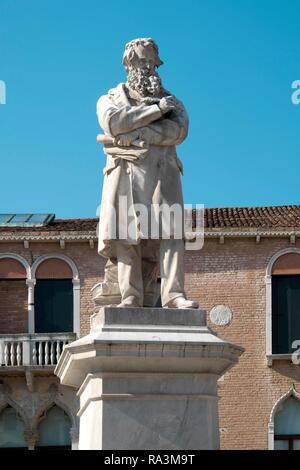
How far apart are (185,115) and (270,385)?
87.4 ft

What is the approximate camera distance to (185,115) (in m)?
15.5

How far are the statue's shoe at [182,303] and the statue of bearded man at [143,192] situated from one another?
0.01 metres

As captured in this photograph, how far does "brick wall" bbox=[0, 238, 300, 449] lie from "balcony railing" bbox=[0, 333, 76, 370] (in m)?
1.02

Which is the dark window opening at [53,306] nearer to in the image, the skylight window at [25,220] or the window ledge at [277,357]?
the skylight window at [25,220]

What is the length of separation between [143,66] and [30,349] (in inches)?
1031

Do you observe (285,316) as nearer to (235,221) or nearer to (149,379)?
(235,221)

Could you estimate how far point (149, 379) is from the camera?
47.1 feet

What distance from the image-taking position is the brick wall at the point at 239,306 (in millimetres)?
41062

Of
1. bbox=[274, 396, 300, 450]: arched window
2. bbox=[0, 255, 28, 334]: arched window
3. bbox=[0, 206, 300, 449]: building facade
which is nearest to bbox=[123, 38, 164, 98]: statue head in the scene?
bbox=[0, 206, 300, 449]: building facade

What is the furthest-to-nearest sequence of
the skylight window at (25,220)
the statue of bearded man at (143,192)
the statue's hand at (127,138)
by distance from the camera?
the skylight window at (25,220) < the statue's hand at (127,138) < the statue of bearded man at (143,192)

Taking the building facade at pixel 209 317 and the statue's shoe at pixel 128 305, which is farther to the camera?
the building facade at pixel 209 317

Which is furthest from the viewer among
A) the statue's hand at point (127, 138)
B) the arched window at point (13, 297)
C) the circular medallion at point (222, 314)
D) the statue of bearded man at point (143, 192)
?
the arched window at point (13, 297)

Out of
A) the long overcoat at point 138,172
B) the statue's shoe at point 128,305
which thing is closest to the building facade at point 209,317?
the long overcoat at point 138,172

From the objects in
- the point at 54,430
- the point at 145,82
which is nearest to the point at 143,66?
the point at 145,82
